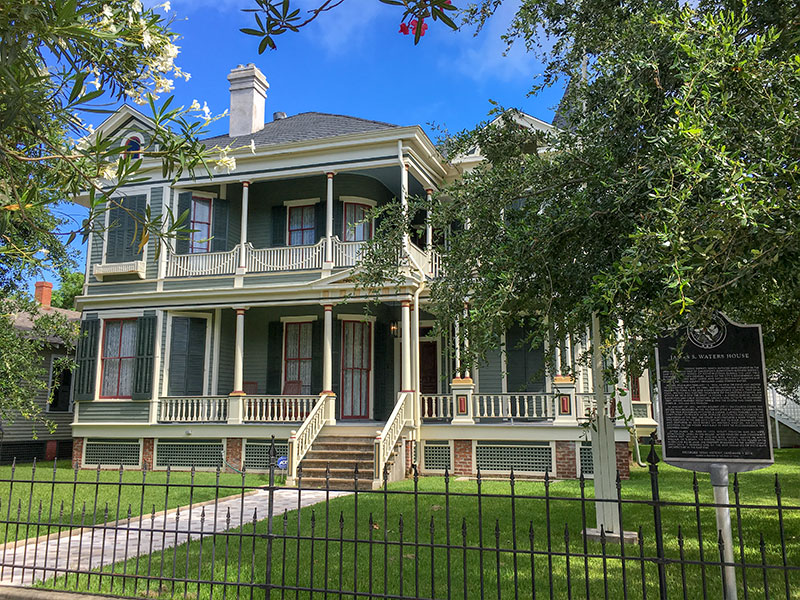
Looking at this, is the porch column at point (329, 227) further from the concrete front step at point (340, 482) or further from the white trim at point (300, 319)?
the concrete front step at point (340, 482)

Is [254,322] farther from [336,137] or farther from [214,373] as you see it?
[336,137]

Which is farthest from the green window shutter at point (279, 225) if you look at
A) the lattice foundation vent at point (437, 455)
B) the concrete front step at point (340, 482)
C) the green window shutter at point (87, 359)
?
the concrete front step at point (340, 482)

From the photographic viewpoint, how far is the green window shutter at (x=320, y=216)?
18.2 meters

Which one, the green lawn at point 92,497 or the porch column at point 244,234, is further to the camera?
the porch column at point 244,234

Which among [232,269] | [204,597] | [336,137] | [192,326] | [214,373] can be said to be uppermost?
[336,137]

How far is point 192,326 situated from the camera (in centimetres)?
1794

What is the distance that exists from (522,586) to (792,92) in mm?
4691

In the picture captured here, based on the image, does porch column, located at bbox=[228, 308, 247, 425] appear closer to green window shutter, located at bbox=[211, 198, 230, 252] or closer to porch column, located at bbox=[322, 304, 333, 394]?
porch column, located at bbox=[322, 304, 333, 394]

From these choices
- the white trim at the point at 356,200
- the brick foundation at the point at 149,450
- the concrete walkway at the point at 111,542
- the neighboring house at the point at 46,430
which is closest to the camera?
the concrete walkway at the point at 111,542

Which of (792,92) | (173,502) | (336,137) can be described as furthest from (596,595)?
(336,137)

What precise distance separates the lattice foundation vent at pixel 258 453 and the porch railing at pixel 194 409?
1021 millimetres

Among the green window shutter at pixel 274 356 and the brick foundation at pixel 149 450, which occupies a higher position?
the green window shutter at pixel 274 356

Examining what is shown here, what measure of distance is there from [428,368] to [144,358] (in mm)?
7852

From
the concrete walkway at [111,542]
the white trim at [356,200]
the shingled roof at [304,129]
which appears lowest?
the concrete walkway at [111,542]
